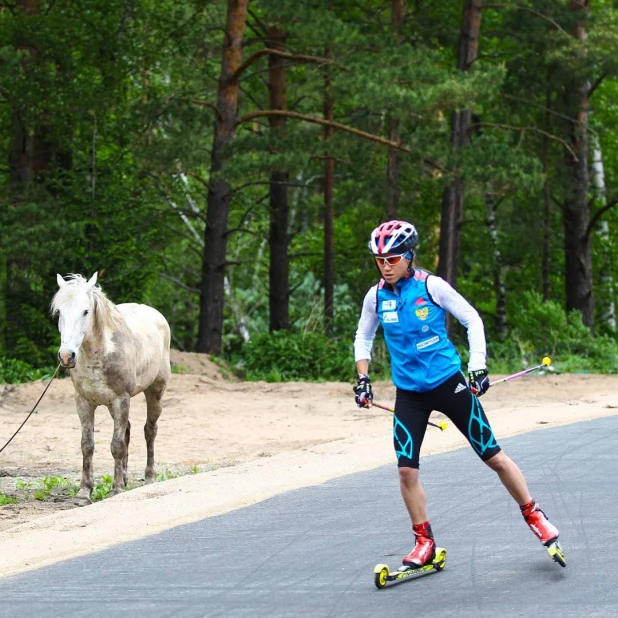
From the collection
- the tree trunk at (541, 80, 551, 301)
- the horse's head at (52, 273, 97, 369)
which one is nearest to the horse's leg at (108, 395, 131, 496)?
the horse's head at (52, 273, 97, 369)

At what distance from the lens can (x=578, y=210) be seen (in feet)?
115

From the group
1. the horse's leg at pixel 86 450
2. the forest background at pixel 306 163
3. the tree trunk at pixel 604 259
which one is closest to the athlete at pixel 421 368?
the horse's leg at pixel 86 450

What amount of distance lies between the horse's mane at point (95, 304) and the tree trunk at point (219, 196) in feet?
52.2

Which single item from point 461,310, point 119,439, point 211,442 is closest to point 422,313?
point 461,310

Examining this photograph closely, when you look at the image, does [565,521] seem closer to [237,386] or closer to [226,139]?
[237,386]

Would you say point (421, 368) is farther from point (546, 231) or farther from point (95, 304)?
point (546, 231)

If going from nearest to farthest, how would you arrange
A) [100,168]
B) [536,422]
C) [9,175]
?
[536,422] < [100,168] < [9,175]

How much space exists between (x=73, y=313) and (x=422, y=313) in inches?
165

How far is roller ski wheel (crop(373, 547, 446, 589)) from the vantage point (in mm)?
7266

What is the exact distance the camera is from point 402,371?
7504 millimetres

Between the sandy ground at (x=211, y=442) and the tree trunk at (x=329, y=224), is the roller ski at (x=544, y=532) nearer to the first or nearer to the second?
the sandy ground at (x=211, y=442)

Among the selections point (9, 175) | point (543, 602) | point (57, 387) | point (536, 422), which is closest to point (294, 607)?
point (543, 602)

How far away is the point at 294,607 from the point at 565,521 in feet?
10.0

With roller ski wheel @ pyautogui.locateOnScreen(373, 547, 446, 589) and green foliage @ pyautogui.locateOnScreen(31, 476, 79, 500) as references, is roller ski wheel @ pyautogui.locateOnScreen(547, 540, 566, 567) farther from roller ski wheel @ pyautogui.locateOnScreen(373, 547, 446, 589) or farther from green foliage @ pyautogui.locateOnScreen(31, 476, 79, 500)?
green foliage @ pyautogui.locateOnScreen(31, 476, 79, 500)
